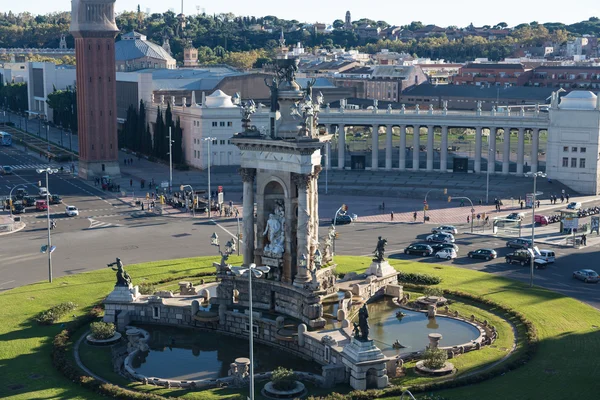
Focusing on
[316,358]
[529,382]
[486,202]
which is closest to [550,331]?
[529,382]

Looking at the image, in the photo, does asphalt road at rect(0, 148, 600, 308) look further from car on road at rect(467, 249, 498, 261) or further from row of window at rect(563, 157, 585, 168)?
row of window at rect(563, 157, 585, 168)

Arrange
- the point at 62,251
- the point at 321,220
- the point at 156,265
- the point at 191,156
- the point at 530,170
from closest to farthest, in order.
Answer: the point at 156,265
the point at 62,251
the point at 321,220
the point at 530,170
the point at 191,156

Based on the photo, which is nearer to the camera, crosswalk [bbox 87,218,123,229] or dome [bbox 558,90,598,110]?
crosswalk [bbox 87,218,123,229]

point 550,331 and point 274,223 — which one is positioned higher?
point 274,223

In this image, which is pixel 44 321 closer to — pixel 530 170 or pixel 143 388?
pixel 143 388

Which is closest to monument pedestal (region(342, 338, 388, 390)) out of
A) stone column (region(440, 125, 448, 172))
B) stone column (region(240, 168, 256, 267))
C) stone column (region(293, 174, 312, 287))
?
stone column (region(293, 174, 312, 287))

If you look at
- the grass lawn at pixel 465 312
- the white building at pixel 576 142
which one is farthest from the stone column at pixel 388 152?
the grass lawn at pixel 465 312
